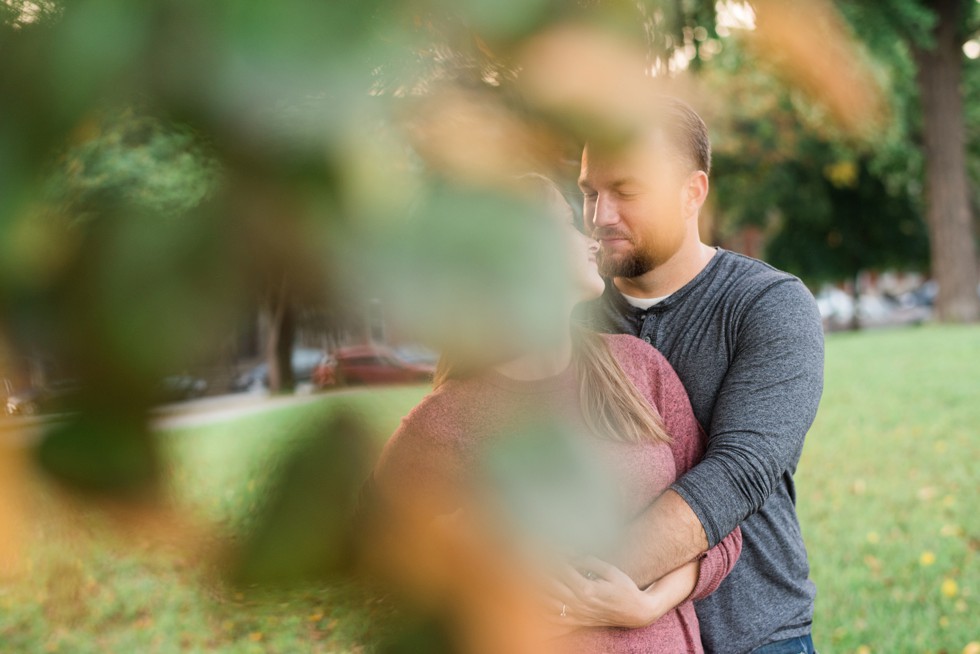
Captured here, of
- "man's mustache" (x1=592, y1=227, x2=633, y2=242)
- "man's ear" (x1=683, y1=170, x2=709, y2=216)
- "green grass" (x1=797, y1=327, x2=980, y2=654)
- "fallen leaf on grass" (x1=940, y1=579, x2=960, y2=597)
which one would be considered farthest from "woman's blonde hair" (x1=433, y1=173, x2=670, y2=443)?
"fallen leaf on grass" (x1=940, y1=579, x2=960, y2=597)

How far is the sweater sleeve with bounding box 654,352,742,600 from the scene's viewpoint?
1219 millimetres

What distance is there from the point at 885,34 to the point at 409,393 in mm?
4510

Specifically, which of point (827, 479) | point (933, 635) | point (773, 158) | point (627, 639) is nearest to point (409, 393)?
point (627, 639)

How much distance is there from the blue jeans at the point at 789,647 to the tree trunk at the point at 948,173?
17.4ft

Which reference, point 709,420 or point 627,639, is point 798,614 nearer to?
point 709,420

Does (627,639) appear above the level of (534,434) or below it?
below

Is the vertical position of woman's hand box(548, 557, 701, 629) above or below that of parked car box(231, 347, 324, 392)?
below

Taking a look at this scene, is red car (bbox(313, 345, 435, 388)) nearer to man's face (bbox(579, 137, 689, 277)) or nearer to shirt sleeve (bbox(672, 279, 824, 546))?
man's face (bbox(579, 137, 689, 277))

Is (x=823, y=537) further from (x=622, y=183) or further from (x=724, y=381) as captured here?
(x=622, y=183)

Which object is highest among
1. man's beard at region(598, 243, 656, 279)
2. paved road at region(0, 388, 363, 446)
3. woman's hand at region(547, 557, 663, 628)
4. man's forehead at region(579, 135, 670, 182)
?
man's forehead at region(579, 135, 670, 182)

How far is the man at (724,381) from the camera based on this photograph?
1.05m

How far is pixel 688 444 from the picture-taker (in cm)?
133

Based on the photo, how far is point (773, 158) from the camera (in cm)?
1272

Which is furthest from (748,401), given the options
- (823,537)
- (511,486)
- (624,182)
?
(823,537)
